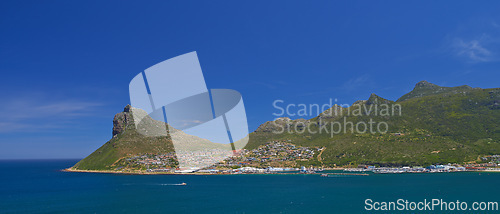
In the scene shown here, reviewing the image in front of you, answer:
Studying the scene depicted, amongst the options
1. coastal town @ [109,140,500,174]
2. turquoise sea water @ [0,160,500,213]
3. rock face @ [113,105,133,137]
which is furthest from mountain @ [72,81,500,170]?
turquoise sea water @ [0,160,500,213]

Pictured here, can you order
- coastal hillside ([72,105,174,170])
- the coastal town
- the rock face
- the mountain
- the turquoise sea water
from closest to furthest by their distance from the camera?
1. the turquoise sea water
2. the coastal town
3. the mountain
4. coastal hillside ([72,105,174,170])
5. the rock face

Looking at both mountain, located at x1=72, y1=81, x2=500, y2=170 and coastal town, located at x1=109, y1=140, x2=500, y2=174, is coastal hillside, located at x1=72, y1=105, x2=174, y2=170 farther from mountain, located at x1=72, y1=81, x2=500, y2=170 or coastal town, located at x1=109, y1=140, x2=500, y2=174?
coastal town, located at x1=109, y1=140, x2=500, y2=174

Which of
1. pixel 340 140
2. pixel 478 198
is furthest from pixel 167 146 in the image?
pixel 478 198

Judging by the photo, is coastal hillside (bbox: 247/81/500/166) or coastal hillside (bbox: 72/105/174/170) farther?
coastal hillside (bbox: 72/105/174/170)

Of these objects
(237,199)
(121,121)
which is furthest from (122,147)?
(237,199)

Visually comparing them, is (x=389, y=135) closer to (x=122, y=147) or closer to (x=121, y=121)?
(x=122, y=147)

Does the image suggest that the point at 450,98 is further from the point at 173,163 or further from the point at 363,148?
the point at 173,163

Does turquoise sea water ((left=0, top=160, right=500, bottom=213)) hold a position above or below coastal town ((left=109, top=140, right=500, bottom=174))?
below
